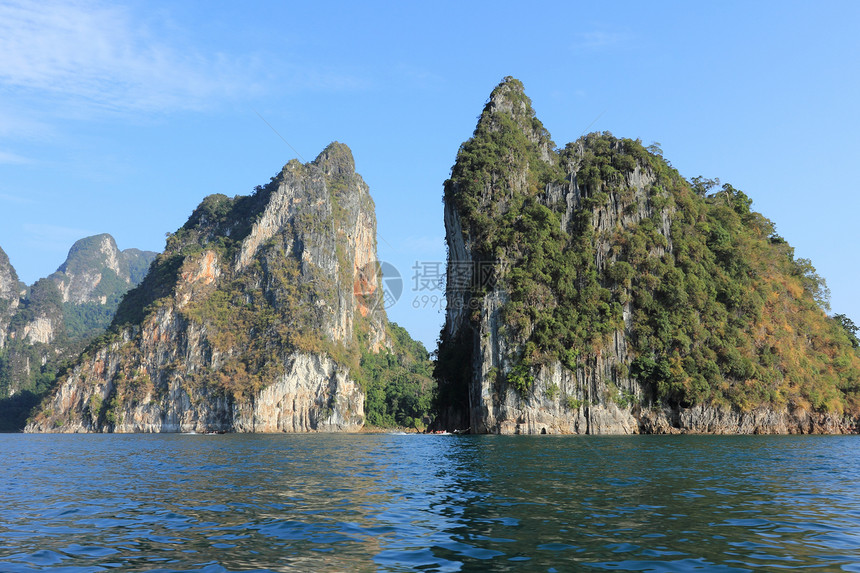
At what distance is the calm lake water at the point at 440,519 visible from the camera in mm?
9953

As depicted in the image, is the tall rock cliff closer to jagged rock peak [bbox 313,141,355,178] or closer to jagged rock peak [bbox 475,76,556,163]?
jagged rock peak [bbox 475,76,556,163]

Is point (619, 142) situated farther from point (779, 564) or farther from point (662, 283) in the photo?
point (779, 564)

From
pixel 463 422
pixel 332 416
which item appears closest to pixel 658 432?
pixel 463 422

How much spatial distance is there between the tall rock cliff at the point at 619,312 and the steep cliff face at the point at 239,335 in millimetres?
58422

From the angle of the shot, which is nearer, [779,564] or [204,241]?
[779,564]

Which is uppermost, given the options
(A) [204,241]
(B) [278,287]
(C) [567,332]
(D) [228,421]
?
(A) [204,241]

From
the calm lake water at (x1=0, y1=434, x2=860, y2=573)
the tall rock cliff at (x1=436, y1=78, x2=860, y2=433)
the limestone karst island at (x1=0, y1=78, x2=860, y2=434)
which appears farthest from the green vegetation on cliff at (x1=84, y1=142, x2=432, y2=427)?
the calm lake water at (x1=0, y1=434, x2=860, y2=573)

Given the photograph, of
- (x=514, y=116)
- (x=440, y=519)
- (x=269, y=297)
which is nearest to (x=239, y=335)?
(x=269, y=297)

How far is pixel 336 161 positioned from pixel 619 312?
422 feet

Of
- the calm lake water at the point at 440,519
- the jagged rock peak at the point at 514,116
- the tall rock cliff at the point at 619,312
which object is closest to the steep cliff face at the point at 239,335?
the tall rock cliff at the point at 619,312

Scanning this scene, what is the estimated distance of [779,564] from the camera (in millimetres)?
9484

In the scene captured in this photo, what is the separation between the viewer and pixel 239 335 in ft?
443

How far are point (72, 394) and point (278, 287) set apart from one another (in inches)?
1853

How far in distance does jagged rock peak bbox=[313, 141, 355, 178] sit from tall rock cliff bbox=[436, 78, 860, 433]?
3997 inches
